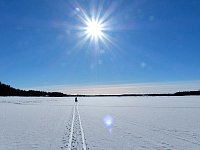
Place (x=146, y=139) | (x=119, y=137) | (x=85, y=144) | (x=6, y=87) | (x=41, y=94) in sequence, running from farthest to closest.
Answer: (x=41, y=94) < (x=6, y=87) < (x=119, y=137) < (x=146, y=139) < (x=85, y=144)

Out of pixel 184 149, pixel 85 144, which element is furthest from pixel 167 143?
pixel 85 144

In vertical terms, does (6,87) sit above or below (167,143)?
above

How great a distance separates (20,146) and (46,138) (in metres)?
1.86

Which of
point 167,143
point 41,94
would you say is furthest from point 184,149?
point 41,94

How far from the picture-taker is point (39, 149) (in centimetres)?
930

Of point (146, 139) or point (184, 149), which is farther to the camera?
point (146, 139)

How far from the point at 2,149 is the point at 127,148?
411cm

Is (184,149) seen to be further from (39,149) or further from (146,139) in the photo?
(39,149)

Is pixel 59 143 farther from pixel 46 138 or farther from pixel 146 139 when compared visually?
pixel 146 139

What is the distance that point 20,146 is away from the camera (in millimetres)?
9977

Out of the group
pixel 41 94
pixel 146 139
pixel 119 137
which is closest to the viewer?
pixel 146 139

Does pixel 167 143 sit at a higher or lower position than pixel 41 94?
lower

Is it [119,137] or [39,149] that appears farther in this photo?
[119,137]

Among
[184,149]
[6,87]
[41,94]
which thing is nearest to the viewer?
[184,149]
